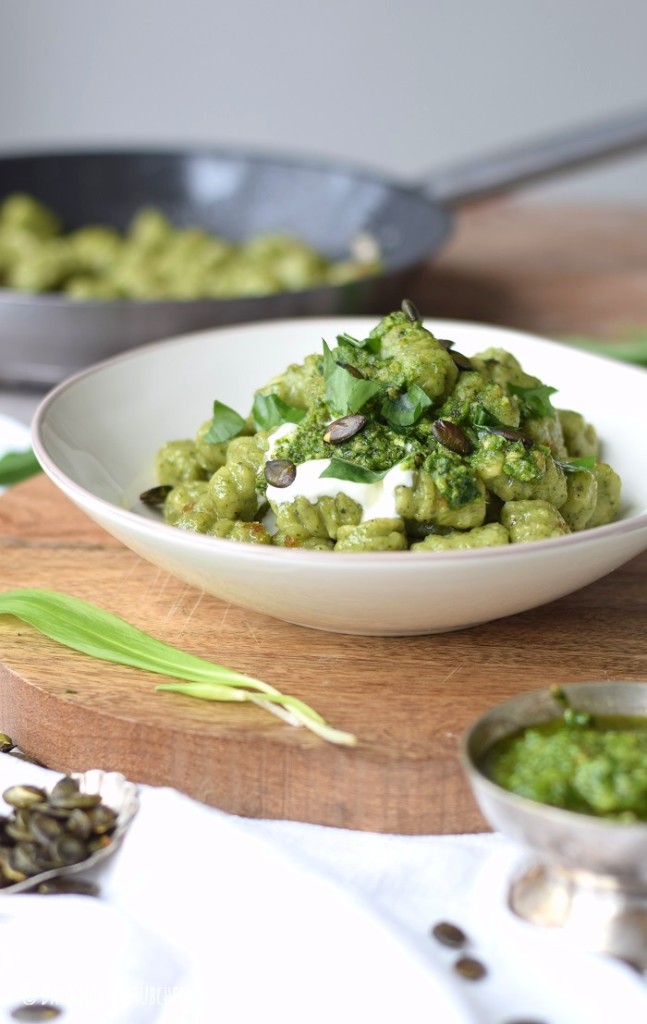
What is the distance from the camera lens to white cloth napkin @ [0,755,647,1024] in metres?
1.34

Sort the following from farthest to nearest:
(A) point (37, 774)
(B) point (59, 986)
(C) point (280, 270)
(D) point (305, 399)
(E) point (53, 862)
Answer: (C) point (280, 270)
(D) point (305, 399)
(A) point (37, 774)
(E) point (53, 862)
(B) point (59, 986)

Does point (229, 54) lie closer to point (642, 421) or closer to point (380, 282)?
point (380, 282)

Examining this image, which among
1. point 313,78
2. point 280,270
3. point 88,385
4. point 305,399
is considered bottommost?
point 313,78

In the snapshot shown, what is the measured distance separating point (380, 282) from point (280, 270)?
1.66ft

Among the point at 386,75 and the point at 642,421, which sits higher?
the point at 642,421

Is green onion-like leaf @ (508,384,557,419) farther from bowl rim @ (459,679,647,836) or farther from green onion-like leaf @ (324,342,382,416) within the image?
bowl rim @ (459,679,647,836)

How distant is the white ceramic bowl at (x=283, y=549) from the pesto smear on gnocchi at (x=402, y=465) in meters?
0.09

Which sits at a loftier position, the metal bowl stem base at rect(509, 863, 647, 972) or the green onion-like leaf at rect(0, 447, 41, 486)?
the metal bowl stem base at rect(509, 863, 647, 972)

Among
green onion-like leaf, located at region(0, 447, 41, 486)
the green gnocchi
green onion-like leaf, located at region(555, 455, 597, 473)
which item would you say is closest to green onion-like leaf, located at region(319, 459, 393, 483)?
green onion-like leaf, located at region(555, 455, 597, 473)

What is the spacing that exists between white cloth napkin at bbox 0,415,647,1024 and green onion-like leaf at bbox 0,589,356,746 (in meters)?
0.15

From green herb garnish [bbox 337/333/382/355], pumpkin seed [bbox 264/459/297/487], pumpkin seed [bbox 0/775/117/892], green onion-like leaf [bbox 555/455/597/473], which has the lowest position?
pumpkin seed [bbox 0/775/117/892]

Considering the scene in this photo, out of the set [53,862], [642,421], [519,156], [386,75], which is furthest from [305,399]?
[386,75]

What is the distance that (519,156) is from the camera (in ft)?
11.5

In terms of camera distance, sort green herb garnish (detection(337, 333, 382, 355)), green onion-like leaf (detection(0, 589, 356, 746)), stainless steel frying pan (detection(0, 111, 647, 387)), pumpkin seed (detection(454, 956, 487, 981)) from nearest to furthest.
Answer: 1. pumpkin seed (detection(454, 956, 487, 981))
2. green onion-like leaf (detection(0, 589, 356, 746))
3. green herb garnish (detection(337, 333, 382, 355))
4. stainless steel frying pan (detection(0, 111, 647, 387))
